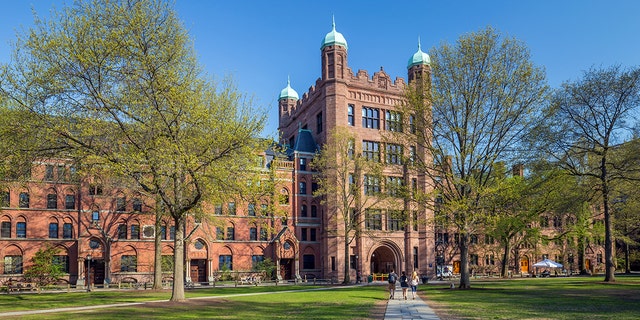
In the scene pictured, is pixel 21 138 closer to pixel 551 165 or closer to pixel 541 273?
pixel 551 165

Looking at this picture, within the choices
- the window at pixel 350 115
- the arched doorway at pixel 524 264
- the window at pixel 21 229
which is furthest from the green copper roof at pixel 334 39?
the arched doorway at pixel 524 264

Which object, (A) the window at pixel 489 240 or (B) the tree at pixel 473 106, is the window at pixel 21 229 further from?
(A) the window at pixel 489 240

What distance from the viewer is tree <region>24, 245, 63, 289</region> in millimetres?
46688

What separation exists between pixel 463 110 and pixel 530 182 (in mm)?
6968

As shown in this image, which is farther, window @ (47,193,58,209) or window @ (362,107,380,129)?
window @ (362,107,380,129)

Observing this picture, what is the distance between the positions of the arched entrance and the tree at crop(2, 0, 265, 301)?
37.8 meters

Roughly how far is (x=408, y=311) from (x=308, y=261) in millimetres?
37987

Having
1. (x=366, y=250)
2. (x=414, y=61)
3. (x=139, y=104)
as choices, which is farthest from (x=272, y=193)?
(x=414, y=61)

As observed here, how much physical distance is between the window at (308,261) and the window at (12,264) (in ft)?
90.0

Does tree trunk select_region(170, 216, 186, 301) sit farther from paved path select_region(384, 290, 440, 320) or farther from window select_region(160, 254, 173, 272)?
window select_region(160, 254, 173, 272)

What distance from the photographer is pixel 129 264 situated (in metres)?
54.2

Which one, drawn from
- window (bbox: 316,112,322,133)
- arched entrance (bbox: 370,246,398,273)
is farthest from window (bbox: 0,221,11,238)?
arched entrance (bbox: 370,246,398,273)

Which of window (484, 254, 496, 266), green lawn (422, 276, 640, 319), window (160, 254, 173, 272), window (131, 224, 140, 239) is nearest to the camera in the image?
green lawn (422, 276, 640, 319)

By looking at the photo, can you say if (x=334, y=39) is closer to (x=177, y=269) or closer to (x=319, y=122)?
(x=319, y=122)
